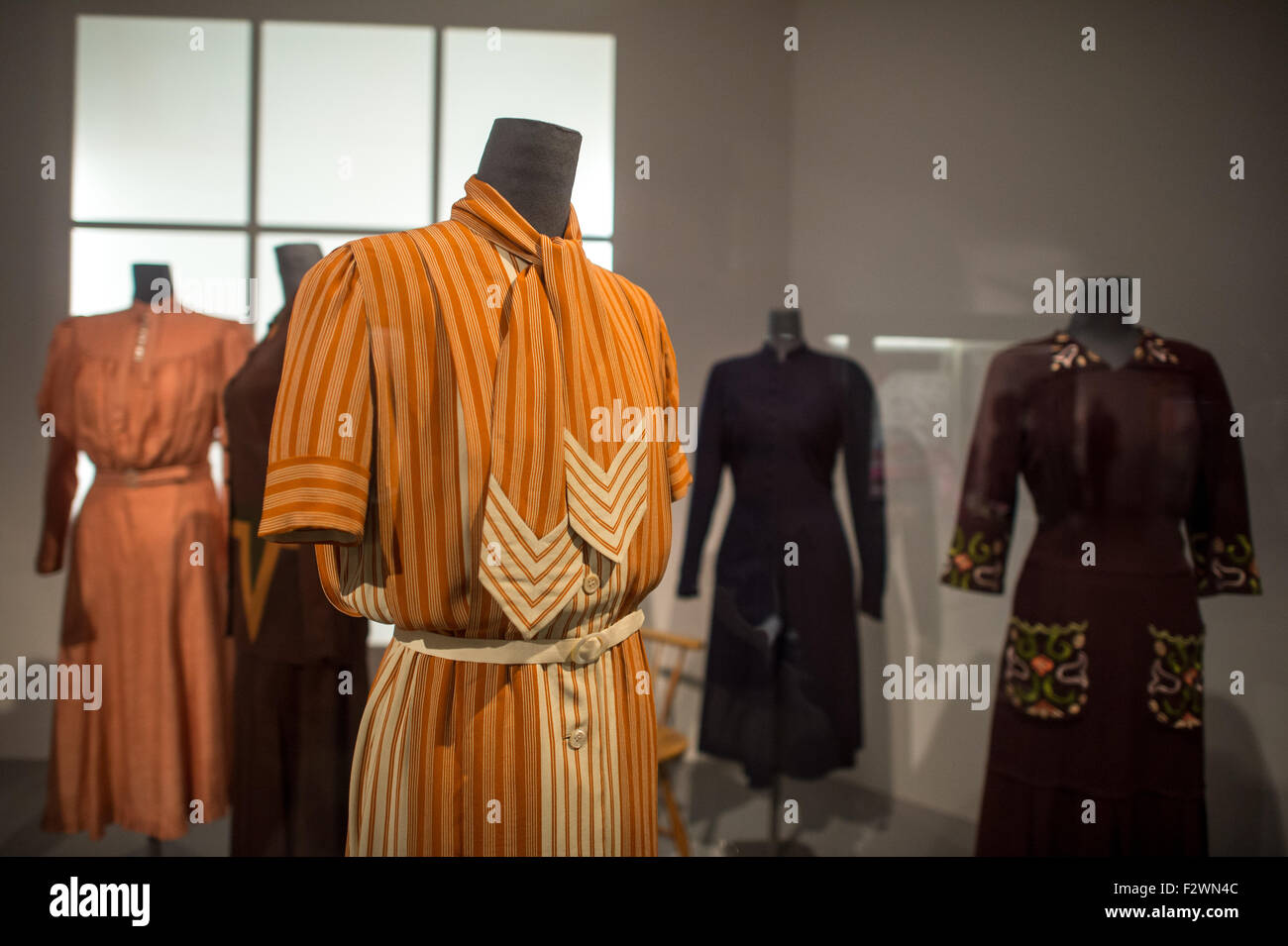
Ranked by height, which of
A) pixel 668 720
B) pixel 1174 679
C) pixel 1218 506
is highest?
pixel 1218 506

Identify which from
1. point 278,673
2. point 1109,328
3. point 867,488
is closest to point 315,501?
point 278,673

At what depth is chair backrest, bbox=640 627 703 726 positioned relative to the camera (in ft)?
5.80

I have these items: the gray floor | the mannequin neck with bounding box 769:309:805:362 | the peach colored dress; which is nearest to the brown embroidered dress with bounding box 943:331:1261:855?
the gray floor

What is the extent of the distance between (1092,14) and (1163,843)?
1804 mm

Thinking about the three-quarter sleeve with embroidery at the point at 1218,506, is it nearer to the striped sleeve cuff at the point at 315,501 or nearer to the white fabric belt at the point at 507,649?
the white fabric belt at the point at 507,649

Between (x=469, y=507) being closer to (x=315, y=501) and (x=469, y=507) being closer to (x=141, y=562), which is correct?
(x=315, y=501)

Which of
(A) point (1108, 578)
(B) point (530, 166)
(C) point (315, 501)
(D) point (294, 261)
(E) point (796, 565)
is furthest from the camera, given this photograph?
(E) point (796, 565)

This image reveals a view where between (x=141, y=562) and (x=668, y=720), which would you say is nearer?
(x=141, y=562)

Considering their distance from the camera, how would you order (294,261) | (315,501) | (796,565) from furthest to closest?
1. (796,565)
2. (294,261)
3. (315,501)

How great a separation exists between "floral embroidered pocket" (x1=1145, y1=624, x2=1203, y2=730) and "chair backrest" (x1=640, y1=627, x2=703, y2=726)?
3.17 ft

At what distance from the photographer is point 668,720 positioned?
6.06ft

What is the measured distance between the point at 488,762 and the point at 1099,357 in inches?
58.7

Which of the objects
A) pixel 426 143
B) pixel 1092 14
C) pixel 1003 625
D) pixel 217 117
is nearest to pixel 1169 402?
pixel 1003 625

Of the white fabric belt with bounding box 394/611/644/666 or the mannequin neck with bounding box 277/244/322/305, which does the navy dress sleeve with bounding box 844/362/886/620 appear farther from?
the mannequin neck with bounding box 277/244/322/305
